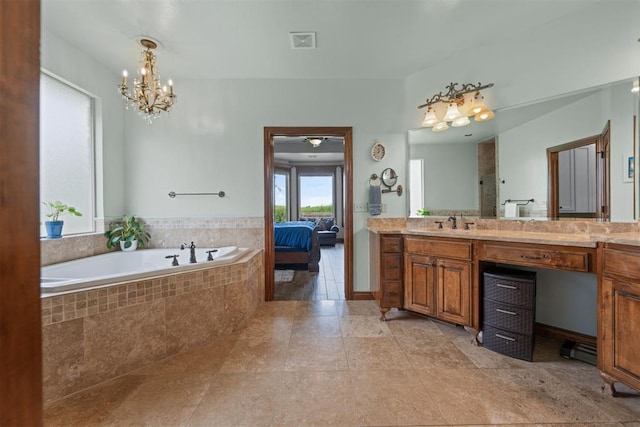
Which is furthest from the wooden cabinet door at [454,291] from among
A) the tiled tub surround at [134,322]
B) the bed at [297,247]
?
the bed at [297,247]

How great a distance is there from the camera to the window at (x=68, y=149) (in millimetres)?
2273

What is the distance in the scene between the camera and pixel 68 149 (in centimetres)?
246

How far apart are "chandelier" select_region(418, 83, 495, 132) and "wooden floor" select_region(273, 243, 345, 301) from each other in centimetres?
221

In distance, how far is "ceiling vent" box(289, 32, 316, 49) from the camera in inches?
89.2

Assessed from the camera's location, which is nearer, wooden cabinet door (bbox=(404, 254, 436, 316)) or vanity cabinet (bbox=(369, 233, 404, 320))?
wooden cabinet door (bbox=(404, 254, 436, 316))

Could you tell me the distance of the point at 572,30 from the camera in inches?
82.0

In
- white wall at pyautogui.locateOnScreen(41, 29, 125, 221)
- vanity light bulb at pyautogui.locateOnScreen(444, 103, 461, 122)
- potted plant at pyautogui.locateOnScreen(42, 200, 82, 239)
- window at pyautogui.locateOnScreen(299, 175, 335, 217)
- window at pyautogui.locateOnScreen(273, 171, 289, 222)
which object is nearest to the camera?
potted plant at pyautogui.locateOnScreen(42, 200, 82, 239)

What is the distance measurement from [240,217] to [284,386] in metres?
1.91

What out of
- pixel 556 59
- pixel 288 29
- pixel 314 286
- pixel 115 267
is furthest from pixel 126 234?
pixel 556 59

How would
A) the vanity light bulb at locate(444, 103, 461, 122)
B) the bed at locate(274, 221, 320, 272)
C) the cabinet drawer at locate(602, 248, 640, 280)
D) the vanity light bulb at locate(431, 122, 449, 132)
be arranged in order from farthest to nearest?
the bed at locate(274, 221, 320, 272)
the vanity light bulb at locate(431, 122, 449, 132)
the vanity light bulb at locate(444, 103, 461, 122)
the cabinet drawer at locate(602, 248, 640, 280)

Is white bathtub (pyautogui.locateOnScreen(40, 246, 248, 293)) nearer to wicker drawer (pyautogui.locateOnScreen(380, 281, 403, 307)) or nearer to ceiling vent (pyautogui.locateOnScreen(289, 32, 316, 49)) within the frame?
wicker drawer (pyautogui.locateOnScreen(380, 281, 403, 307))

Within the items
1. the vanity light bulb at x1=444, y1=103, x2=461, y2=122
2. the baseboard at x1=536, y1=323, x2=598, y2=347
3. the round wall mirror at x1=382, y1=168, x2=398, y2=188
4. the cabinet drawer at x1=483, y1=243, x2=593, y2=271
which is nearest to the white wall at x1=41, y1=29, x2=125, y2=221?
the round wall mirror at x1=382, y1=168, x2=398, y2=188

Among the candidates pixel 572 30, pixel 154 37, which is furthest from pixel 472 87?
pixel 154 37

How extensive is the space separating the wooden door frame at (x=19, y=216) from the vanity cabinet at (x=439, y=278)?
2.30 meters
